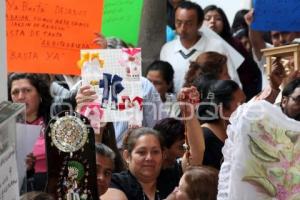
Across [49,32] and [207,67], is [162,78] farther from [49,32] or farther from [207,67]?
[49,32]

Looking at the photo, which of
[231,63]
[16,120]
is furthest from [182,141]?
[16,120]

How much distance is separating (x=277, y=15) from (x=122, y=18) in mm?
1170

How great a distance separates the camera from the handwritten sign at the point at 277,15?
7012mm

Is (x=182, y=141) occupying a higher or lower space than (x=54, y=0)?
lower

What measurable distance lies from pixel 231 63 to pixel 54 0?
2413 millimetres

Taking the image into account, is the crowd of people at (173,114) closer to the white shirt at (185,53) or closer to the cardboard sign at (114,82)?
the white shirt at (185,53)

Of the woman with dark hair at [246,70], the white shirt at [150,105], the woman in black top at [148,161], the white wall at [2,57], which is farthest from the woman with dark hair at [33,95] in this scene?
the white wall at [2,57]

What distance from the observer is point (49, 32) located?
250 inches

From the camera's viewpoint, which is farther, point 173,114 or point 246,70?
point 246,70

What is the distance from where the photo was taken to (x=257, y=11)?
23.4 feet

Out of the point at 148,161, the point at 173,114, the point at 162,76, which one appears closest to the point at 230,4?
the point at 162,76

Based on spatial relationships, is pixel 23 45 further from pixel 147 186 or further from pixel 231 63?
pixel 231 63

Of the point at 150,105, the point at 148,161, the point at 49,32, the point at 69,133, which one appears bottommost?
the point at 148,161

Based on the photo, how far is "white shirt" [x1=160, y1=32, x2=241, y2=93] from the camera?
27.0 feet
